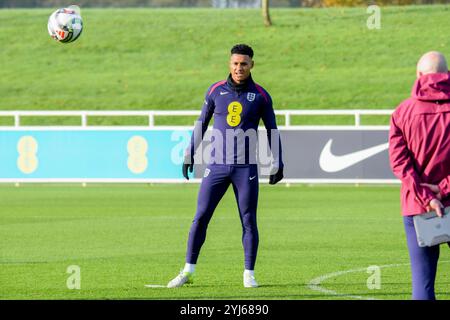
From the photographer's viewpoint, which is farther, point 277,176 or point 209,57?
point 209,57

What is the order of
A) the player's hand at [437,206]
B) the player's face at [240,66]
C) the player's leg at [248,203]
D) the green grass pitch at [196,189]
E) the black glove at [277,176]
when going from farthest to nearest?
the green grass pitch at [196,189]
the black glove at [277,176]
the player's leg at [248,203]
the player's face at [240,66]
the player's hand at [437,206]

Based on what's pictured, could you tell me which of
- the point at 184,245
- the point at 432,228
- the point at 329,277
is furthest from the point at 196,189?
the point at 432,228

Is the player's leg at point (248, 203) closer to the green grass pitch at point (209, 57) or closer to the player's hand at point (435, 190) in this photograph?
the player's hand at point (435, 190)

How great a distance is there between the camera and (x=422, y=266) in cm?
845

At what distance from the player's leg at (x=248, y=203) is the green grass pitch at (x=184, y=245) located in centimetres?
26

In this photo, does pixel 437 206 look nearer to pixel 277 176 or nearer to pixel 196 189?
pixel 277 176

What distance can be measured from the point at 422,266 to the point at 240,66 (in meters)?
3.74

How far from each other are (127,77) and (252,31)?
780 cm

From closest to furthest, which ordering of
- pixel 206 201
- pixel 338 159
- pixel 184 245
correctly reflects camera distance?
pixel 206 201 < pixel 184 245 < pixel 338 159

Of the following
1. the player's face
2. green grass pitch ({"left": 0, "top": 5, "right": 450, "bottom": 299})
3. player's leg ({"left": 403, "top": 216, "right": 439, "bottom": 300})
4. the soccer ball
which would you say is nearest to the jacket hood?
player's leg ({"left": 403, "top": 216, "right": 439, "bottom": 300})

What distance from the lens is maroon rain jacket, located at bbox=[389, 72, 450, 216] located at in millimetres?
8352

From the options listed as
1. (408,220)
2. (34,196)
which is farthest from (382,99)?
(408,220)

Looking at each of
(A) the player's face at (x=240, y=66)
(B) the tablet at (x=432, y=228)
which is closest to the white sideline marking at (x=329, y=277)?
(A) the player's face at (x=240, y=66)

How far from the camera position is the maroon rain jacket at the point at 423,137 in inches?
329
